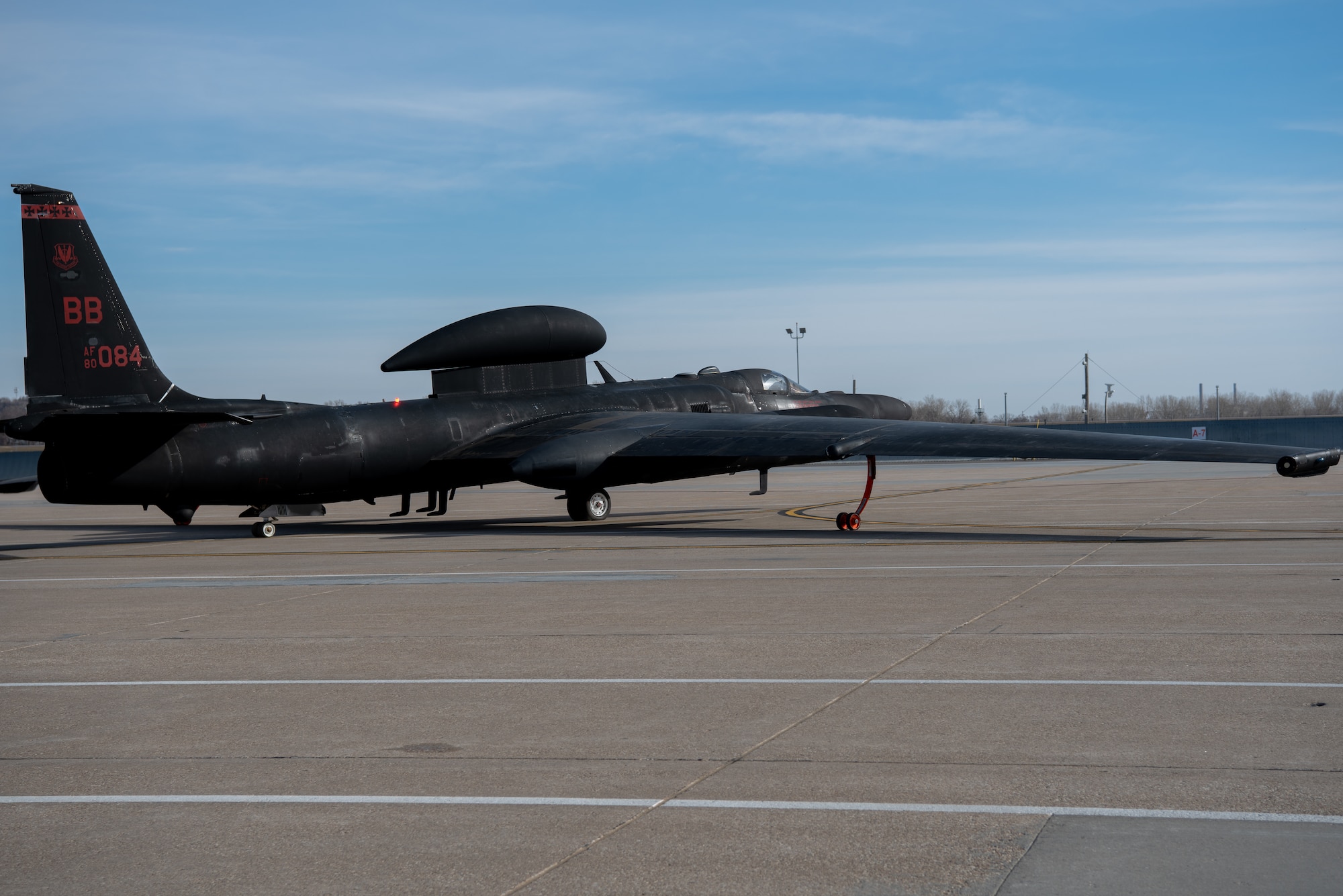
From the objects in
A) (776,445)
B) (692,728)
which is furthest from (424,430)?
(692,728)

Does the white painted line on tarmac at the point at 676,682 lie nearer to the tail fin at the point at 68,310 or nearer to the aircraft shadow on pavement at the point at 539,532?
the aircraft shadow on pavement at the point at 539,532

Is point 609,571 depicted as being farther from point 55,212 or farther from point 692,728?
point 55,212

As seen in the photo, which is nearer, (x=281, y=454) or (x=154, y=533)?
(x=281, y=454)

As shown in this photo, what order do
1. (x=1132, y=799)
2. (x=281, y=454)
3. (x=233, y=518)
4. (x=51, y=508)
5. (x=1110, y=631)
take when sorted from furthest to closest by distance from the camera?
(x=51, y=508), (x=233, y=518), (x=281, y=454), (x=1110, y=631), (x=1132, y=799)

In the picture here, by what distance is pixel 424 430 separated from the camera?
2702 cm

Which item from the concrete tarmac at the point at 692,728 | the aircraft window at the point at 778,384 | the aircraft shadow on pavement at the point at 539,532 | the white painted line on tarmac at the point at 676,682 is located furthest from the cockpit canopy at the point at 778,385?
the white painted line on tarmac at the point at 676,682

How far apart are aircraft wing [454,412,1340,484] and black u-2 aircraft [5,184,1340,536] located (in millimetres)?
54

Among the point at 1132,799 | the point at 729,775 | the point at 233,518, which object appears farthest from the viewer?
the point at 233,518

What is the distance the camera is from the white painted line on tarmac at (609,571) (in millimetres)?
16906

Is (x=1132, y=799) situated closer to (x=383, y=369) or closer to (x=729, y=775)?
(x=729, y=775)

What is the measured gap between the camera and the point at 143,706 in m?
→ 9.37

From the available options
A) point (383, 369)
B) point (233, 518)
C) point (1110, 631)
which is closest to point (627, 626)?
point (1110, 631)

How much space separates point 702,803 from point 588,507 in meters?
23.9

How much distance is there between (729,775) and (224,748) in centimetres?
329
